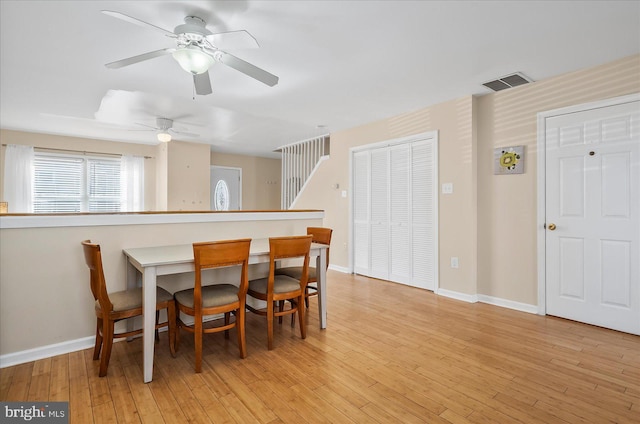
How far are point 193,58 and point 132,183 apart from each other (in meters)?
5.38

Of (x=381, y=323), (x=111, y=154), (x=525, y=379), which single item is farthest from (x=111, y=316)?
(x=111, y=154)

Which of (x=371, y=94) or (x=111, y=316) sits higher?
(x=371, y=94)

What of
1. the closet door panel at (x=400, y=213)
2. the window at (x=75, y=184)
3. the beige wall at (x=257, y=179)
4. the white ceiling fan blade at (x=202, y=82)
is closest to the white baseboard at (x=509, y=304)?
the closet door panel at (x=400, y=213)

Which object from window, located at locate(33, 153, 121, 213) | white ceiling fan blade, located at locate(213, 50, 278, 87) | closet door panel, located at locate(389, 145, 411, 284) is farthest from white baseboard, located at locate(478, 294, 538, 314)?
window, located at locate(33, 153, 121, 213)

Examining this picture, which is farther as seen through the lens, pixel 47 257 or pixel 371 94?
pixel 371 94

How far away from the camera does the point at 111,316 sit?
214 centimetres

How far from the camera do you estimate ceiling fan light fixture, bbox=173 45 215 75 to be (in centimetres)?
230

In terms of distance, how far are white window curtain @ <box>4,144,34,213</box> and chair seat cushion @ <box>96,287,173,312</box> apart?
4946 mm

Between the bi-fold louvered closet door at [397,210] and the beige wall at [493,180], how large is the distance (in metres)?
0.17

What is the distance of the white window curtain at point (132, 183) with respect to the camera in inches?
264

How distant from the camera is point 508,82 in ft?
11.1

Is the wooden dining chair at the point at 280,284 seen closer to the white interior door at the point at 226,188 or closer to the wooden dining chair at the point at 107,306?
the wooden dining chair at the point at 107,306

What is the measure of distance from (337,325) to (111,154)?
19.6 feet

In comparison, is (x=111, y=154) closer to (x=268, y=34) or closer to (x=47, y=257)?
(x=47, y=257)
